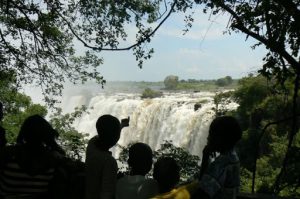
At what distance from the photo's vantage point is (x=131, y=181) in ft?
7.47

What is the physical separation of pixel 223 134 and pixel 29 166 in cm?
100

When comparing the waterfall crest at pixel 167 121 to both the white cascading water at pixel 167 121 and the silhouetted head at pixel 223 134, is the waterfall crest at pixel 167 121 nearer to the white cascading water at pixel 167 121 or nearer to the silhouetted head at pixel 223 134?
the white cascading water at pixel 167 121

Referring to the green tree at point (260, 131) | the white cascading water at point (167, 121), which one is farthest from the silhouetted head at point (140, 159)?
the white cascading water at point (167, 121)

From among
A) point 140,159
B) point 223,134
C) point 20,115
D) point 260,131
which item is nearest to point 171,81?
point 260,131

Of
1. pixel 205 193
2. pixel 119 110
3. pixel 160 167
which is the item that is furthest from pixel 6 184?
pixel 119 110

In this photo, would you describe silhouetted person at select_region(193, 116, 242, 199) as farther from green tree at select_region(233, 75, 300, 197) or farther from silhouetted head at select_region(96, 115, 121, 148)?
green tree at select_region(233, 75, 300, 197)

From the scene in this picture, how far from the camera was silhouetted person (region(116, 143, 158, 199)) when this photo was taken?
2.20 metres

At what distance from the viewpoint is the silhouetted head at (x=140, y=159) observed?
7.52 feet

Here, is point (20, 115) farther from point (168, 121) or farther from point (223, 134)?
point (223, 134)

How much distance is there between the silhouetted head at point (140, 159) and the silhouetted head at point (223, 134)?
369 mm

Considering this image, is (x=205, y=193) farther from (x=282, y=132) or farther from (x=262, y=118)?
(x=262, y=118)

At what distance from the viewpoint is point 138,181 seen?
2.25 m

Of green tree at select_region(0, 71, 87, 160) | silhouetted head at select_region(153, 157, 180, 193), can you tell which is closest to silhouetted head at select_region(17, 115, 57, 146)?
silhouetted head at select_region(153, 157, 180, 193)

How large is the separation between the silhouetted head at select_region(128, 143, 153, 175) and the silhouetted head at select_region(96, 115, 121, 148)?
0.68ft
